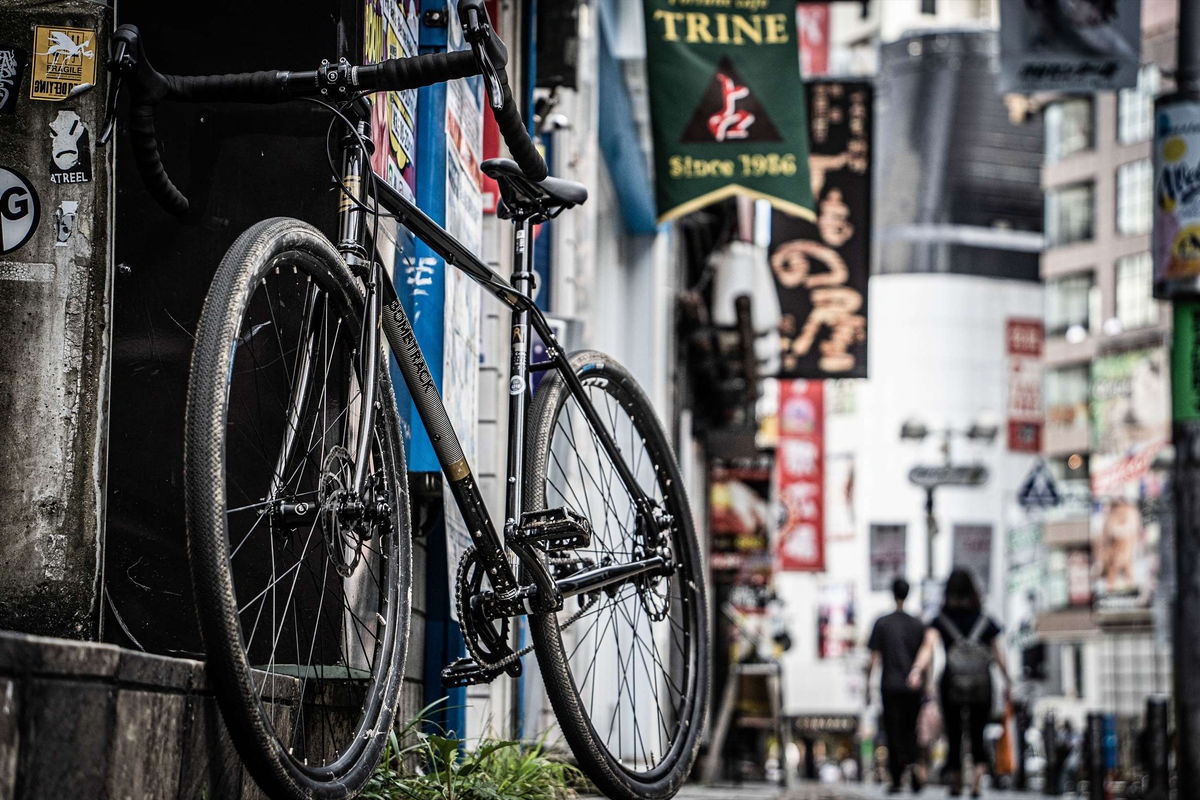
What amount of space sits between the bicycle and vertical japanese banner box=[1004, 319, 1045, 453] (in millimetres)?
65754

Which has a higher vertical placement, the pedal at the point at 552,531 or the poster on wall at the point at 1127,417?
the poster on wall at the point at 1127,417

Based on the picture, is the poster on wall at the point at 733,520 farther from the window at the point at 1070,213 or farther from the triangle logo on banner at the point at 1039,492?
the window at the point at 1070,213

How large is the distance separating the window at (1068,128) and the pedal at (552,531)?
220ft

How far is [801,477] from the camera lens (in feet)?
118

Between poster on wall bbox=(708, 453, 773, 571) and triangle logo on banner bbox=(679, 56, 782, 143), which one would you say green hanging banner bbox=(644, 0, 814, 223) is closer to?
triangle logo on banner bbox=(679, 56, 782, 143)

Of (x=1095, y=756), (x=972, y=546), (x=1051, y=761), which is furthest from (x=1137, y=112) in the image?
(x=1095, y=756)

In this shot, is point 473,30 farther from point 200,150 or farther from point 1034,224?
point 1034,224

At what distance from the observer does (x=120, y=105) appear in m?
4.20

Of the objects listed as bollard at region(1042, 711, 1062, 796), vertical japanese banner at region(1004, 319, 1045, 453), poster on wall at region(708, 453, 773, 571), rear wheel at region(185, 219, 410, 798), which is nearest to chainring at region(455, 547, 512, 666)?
rear wheel at region(185, 219, 410, 798)

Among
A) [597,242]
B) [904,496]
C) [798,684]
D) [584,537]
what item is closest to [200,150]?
[584,537]

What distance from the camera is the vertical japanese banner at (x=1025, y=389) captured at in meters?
69.0

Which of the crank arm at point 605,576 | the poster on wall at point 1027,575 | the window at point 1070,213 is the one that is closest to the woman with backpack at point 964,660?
the crank arm at point 605,576

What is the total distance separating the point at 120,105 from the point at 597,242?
25.2ft

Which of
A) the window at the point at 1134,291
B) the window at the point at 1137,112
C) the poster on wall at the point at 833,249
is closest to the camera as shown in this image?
the poster on wall at the point at 833,249
